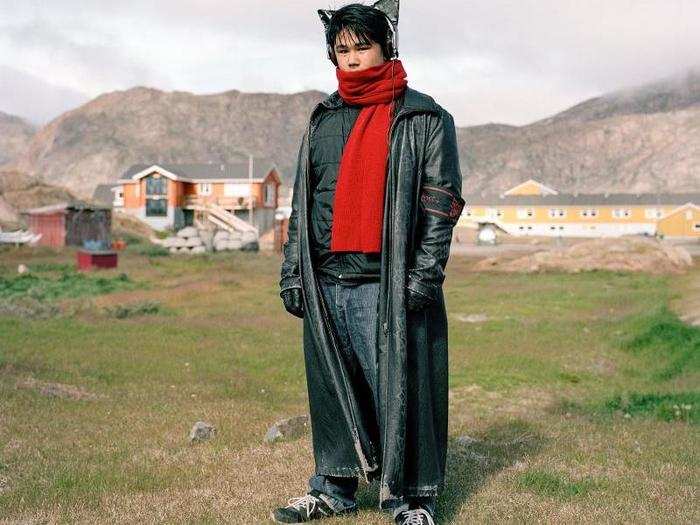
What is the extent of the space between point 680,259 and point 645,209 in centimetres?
5635

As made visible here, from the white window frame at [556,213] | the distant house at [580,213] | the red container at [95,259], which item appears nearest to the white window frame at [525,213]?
the distant house at [580,213]

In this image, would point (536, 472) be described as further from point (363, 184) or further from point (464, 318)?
point (464, 318)

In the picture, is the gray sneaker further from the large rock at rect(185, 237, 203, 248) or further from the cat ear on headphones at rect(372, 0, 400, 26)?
the large rock at rect(185, 237, 203, 248)

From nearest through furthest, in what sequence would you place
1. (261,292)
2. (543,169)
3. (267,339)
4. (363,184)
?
(363,184) < (267,339) < (261,292) < (543,169)

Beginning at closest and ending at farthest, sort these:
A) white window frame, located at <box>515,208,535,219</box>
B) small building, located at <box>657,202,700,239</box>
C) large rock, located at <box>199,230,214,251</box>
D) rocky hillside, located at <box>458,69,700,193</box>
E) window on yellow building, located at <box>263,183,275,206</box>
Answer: large rock, located at <box>199,230,214,251</box> → window on yellow building, located at <box>263,183,275,206</box> → small building, located at <box>657,202,700,239</box> → white window frame, located at <box>515,208,535,219</box> → rocky hillside, located at <box>458,69,700,193</box>

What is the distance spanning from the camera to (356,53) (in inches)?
174

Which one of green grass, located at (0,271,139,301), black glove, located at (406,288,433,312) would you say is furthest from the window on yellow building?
black glove, located at (406,288,433,312)

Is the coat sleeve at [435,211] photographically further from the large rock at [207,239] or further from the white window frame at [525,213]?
the white window frame at [525,213]

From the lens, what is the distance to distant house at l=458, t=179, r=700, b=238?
3504 inches

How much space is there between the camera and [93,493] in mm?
5148

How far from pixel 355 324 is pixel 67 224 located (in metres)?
44.4

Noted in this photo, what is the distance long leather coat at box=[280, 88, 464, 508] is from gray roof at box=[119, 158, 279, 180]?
6102 cm

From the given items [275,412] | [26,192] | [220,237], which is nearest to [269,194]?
[26,192]

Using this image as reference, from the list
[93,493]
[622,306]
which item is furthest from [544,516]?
[622,306]
